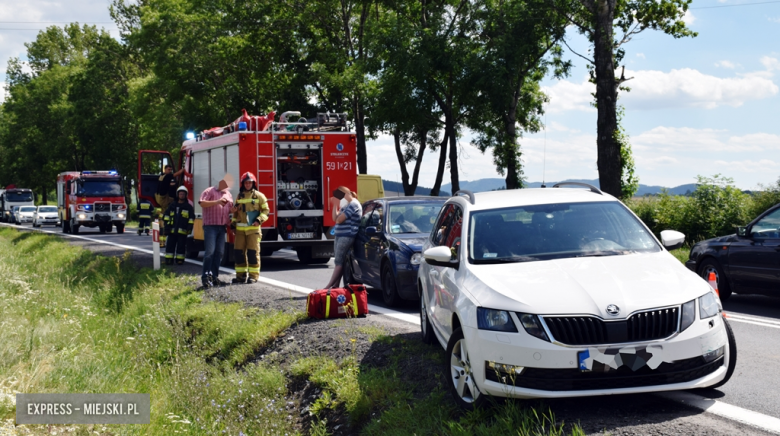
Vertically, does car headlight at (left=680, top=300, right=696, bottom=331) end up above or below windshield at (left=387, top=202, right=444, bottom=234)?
below

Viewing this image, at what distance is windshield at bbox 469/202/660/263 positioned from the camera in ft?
19.9

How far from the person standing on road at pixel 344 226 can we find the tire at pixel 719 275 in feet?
17.3

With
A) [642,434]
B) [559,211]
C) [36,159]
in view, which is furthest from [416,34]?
[36,159]

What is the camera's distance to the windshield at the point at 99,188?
38.6m

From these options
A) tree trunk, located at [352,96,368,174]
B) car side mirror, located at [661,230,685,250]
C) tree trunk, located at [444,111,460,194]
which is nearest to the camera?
car side mirror, located at [661,230,685,250]

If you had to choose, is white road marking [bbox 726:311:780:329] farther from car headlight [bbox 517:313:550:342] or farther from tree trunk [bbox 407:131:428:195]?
tree trunk [bbox 407:131:428:195]

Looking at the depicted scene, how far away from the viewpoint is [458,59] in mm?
31703

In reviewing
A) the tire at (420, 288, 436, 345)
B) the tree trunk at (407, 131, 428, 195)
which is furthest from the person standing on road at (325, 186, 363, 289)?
the tree trunk at (407, 131, 428, 195)

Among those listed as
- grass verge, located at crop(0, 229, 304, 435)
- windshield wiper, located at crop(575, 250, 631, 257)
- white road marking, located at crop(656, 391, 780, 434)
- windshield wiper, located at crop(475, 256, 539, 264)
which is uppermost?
windshield wiper, located at crop(575, 250, 631, 257)

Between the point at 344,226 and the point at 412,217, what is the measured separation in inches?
43.5

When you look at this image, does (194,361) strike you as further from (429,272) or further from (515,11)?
(515,11)

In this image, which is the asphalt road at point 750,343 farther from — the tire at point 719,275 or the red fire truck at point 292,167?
the red fire truck at point 292,167

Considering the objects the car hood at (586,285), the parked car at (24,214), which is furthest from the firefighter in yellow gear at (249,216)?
the parked car at (24,214)

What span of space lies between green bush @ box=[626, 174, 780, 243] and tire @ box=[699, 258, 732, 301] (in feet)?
20.0
